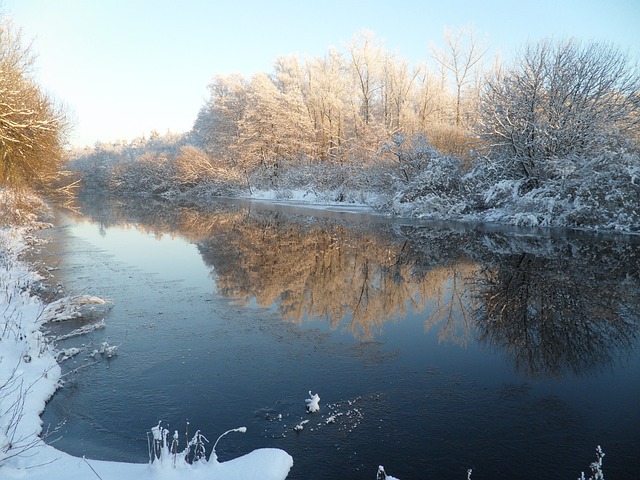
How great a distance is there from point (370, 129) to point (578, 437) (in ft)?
108

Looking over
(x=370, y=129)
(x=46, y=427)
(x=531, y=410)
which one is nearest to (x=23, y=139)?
(x=46, y=427)

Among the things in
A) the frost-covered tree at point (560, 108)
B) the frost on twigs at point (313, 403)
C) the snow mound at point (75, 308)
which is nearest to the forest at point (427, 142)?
the frost-covered tree at point (560, 108)

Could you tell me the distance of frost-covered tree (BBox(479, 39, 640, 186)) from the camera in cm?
1941

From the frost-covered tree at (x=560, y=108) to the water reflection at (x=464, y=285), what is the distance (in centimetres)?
595

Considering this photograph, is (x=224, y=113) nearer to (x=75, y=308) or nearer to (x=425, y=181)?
(x=425, y=181)

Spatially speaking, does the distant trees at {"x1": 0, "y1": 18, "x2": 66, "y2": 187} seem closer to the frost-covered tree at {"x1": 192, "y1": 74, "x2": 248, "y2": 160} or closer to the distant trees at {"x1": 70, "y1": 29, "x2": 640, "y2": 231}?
the distant trees at {"x1": 70, "y1": 29, "x2": 640, "y2": 231}

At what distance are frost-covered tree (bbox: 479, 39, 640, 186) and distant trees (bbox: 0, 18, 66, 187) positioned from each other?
18121 millimetres

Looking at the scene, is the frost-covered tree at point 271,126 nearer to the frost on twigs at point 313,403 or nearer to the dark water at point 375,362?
the dark water at point 375,362

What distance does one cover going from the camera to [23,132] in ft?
42.2

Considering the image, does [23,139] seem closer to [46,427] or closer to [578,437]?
[46,427]

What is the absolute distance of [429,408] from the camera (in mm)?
4496

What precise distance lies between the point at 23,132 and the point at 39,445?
12.3m

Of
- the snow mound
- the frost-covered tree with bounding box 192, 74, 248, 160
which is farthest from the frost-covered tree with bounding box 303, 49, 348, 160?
the snow mound

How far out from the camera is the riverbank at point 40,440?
3.24 m
